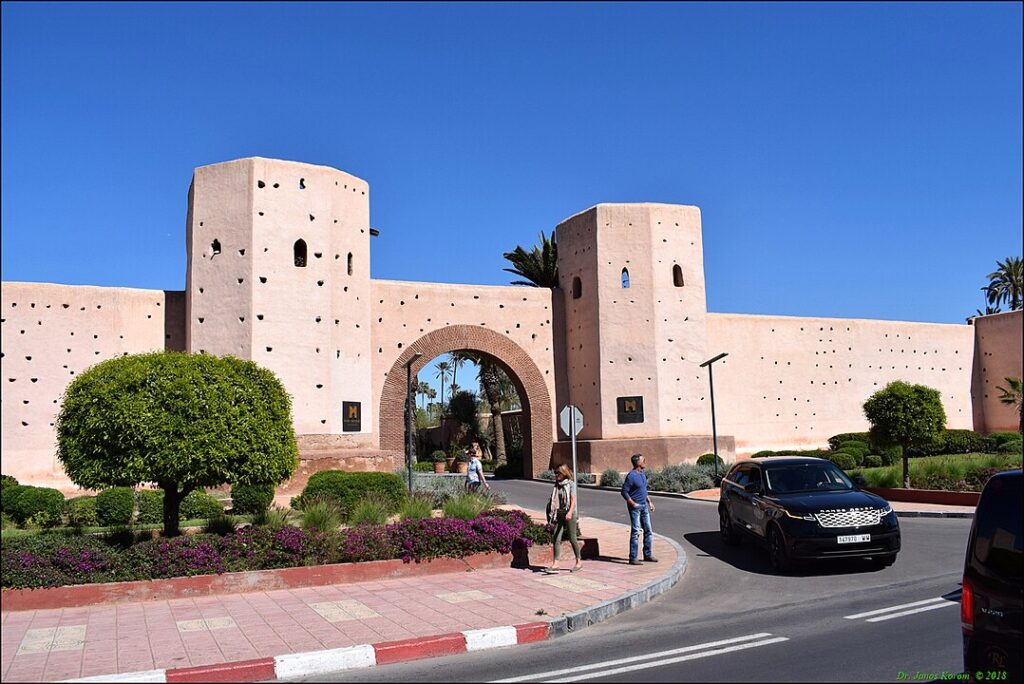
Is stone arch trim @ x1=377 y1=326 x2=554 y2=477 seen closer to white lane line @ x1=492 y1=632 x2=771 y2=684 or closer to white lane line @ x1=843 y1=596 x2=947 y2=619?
white lane line @ x1=843 y1=596 x2=947 y2=619

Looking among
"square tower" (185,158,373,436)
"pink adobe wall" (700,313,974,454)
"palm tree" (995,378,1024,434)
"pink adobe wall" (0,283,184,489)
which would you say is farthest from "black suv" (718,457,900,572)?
"palm tree" (995,378,1024,434)

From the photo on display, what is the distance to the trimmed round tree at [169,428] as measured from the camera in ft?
35.7

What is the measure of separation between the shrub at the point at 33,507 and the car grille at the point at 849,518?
13.7 metres

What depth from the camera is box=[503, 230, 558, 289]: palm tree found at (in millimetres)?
35469

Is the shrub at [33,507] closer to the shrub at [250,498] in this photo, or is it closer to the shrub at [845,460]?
the shrub at [250,498]

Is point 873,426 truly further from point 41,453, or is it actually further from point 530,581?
point 41,453

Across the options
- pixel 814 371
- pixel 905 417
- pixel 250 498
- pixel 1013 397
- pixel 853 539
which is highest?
pixel 814 371

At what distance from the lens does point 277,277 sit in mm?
22984

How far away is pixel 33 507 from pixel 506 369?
1610cm

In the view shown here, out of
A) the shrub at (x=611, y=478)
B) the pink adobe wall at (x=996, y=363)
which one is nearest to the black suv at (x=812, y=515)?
the shrub at (x=611, y=478)

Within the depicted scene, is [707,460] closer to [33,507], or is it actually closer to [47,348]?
[33,507]

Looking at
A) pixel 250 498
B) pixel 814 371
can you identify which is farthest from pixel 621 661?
pixel 814 371

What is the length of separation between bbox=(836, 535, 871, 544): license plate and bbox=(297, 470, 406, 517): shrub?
320 inches

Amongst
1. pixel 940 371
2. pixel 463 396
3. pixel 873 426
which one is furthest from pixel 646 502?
pixel 463 396
